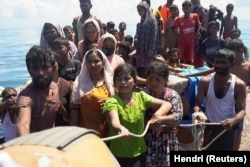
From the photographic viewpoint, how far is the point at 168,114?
3.13 metres

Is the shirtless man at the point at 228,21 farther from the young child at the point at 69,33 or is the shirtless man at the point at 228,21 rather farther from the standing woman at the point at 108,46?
the standing woman at the point at 108,46

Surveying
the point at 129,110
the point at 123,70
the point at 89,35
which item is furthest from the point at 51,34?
the point at 129,110

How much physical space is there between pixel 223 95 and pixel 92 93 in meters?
1.35

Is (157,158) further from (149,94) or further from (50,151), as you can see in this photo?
(50,151)

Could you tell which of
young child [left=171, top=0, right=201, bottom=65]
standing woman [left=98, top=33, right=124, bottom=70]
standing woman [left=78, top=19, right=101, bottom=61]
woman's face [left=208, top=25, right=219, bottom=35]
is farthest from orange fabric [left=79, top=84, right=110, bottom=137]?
young child [left=171, top=0, right=201, bottom=65]

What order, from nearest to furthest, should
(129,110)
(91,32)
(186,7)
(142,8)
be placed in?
(129,110), (91,32), (142,8), (186,7)

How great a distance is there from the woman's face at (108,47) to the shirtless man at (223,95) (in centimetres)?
97

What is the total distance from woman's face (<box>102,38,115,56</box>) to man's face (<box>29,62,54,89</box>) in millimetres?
1477

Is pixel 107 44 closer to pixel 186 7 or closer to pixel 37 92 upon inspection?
pixel 37 92

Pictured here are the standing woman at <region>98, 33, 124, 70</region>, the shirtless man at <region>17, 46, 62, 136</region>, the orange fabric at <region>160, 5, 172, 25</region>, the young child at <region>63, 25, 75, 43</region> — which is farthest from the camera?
the orange fabric at <region>160, 5, 172, 25</region>

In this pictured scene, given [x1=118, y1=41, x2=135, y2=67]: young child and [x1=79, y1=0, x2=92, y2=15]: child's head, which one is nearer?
[x1=79, y1=0, x2=92, y2=15]: child's head

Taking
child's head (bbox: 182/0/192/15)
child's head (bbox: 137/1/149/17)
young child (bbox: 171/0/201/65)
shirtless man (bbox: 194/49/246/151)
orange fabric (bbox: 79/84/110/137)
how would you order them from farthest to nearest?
young child (bbox: 171/0/201/65), child's head (bbox: 182/0/192/15), child's head (bbox: 137/1/149/17), shirtless man (bbox: 194/49/246/151), orange fabric (bbox: 79/84/110/137)

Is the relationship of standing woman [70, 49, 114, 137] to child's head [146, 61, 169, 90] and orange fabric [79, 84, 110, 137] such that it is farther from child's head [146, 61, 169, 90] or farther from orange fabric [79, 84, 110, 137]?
child's head [146, 61, 169, 90]

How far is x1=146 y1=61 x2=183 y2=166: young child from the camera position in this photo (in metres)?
3.16
